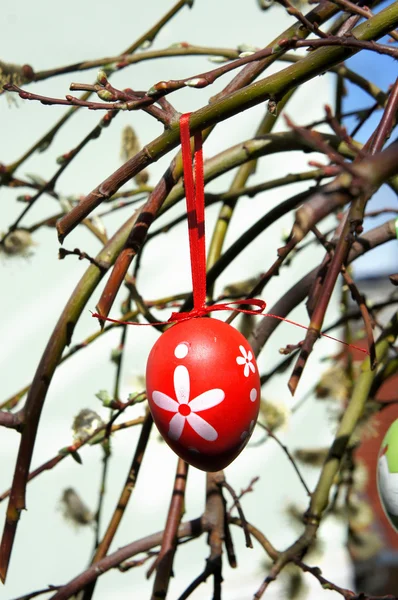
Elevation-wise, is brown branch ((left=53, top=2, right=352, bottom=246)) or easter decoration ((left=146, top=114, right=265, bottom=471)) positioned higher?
brown branch ((left=53, top=2, right=352, bottom=246))

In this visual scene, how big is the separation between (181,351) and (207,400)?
0.12ft

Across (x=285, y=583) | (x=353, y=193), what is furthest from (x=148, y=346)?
(x=353, y=193)

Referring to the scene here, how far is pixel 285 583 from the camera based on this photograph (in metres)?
1.26

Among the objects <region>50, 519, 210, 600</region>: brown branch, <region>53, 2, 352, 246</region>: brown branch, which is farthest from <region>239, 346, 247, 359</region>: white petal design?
<region>50, 519, 210, 600</region>: brown branch

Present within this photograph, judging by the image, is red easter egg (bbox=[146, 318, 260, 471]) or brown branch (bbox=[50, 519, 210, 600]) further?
brown branch (bbox=[50, 519, 210, 600])

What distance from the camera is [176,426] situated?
1.59 ft

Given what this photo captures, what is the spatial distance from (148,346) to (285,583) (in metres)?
0.52

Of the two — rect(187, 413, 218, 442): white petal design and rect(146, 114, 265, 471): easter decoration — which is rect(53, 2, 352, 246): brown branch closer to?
rect(146, 114, 265, 471): easter decoration

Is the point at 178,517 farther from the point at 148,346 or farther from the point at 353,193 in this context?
the point at 148,346

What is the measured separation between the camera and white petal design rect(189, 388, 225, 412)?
0.47 metres

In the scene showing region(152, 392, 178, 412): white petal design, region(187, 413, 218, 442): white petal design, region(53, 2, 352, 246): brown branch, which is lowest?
region(187, 413, 218, 442): white petal design

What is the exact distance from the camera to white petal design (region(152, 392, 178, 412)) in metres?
0.48

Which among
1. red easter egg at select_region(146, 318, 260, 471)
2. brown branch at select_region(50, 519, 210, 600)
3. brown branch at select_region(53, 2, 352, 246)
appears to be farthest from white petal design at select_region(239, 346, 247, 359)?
brown branch at select_region(50, 519, 210, 600)

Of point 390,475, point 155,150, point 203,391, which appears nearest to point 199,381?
point 203,391
